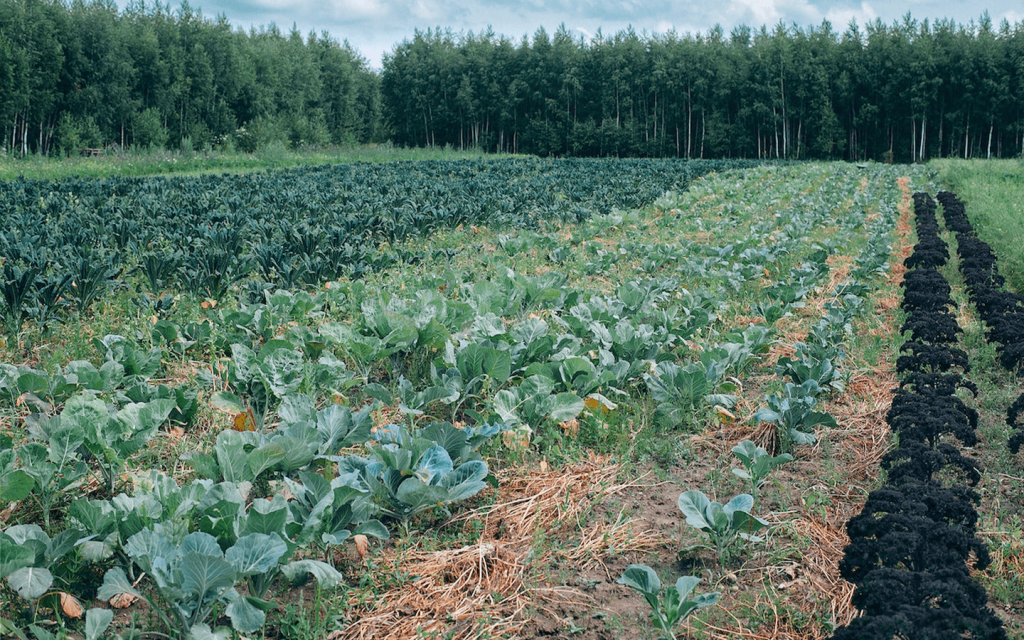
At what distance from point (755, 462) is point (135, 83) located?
4669cm

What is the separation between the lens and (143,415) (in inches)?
111

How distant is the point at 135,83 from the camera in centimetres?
4012

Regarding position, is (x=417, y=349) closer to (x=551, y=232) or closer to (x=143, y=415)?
(x=143, y=415)

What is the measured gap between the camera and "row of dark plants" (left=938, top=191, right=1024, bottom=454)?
131 inches

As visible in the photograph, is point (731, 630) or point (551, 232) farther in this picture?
point (551, 232)

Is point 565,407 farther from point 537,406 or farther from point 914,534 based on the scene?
point 914,534

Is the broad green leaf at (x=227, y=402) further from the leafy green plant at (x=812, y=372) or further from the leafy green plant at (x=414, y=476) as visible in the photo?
the leafy green plant at (x=812, y=372)

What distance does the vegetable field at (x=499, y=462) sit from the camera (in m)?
2.00

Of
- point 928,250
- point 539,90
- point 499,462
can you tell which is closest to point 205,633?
point 499,462

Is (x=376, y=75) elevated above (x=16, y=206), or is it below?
above

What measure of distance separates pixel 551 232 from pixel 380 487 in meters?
8.81

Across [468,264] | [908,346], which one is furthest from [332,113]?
[908,346]

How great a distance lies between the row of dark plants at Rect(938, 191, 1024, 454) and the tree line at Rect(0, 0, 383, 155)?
3105 centimetres

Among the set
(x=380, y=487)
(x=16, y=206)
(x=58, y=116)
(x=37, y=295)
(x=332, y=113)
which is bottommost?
(x=380, y=487)
